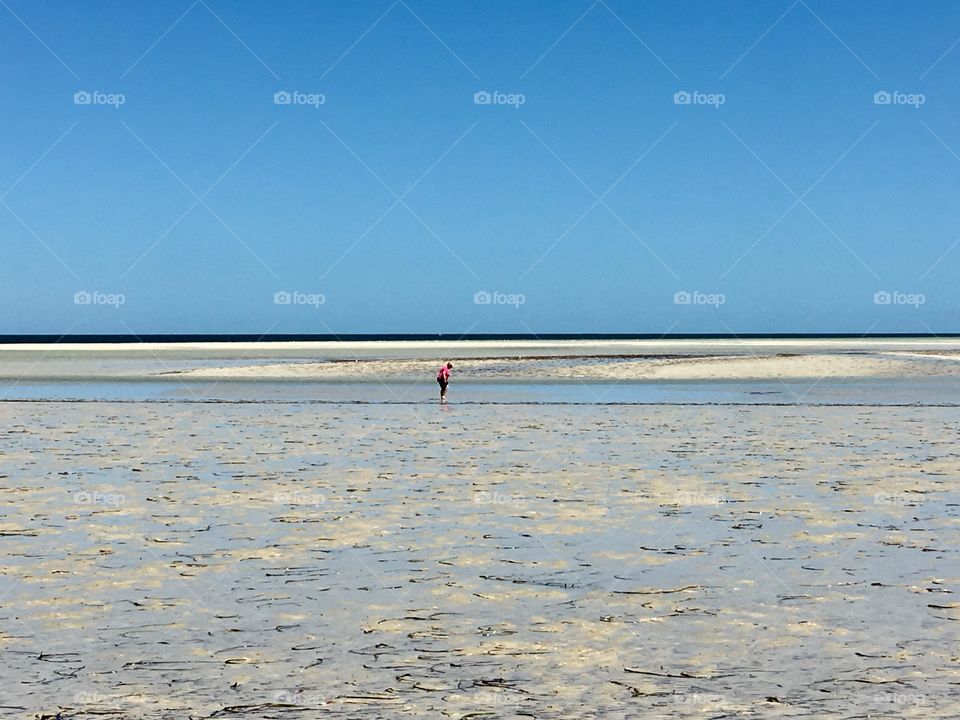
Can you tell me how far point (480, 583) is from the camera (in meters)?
9.12

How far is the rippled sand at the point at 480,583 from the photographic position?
6.42 metres

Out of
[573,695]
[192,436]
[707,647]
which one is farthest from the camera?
[192,436]

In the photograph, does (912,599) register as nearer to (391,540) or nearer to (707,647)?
(707,647)

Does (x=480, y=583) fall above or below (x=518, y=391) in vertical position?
below

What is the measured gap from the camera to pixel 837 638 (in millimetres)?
7473

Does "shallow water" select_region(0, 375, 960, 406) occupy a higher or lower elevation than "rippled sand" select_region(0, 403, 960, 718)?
higher

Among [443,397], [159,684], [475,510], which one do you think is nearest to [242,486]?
[475,510]

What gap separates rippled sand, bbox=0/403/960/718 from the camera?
21.1 ft

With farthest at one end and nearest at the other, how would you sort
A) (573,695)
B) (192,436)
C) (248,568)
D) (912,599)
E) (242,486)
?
(192,436), (242,486), (248,568), (912,599), (573,695)

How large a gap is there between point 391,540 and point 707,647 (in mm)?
4375

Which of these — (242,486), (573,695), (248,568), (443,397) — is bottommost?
(573,695)

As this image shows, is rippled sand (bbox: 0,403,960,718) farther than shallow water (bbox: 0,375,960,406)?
No

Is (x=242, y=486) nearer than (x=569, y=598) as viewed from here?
No

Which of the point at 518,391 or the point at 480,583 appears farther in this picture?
the point at 518,391
